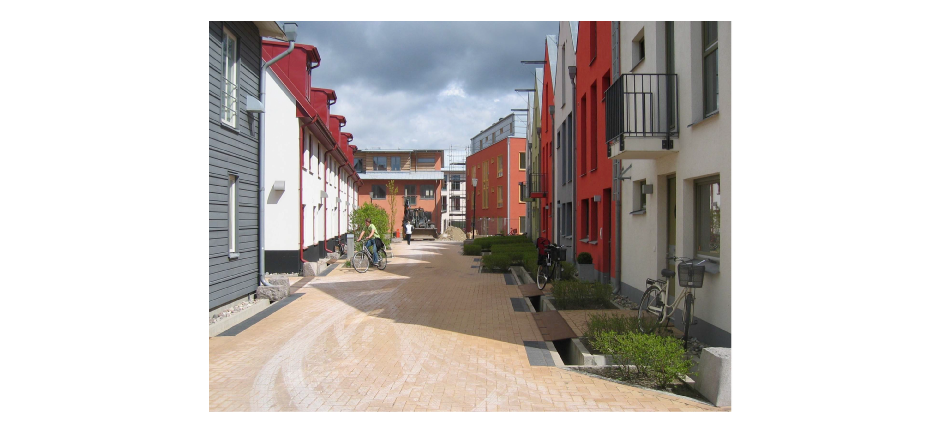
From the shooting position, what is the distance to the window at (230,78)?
1010cm

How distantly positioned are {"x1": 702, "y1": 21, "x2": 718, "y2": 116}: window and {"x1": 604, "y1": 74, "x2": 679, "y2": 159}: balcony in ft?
2.11

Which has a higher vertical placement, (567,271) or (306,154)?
(306,154)

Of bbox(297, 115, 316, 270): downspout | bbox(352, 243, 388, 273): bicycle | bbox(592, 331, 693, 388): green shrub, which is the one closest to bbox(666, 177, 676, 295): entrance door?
bbox(592, 331, 693, 388): green shrub

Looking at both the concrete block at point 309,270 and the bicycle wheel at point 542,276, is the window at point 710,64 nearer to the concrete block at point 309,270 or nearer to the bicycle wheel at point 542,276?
the bicycle wheel at point 542,276

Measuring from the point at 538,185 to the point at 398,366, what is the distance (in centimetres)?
2236

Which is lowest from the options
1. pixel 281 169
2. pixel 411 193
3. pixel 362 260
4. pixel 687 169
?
pixel 362 260

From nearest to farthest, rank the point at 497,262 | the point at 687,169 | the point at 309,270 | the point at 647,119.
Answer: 1. the point at 687,169
2. the point at 647,119
3. the point at 309,270
4. the point at 497,262

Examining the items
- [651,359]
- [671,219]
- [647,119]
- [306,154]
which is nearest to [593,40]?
[647,119]

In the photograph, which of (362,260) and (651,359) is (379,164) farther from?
(651,359)

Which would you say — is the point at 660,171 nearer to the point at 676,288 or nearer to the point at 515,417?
the point at 676,288

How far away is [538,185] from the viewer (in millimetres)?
28109
